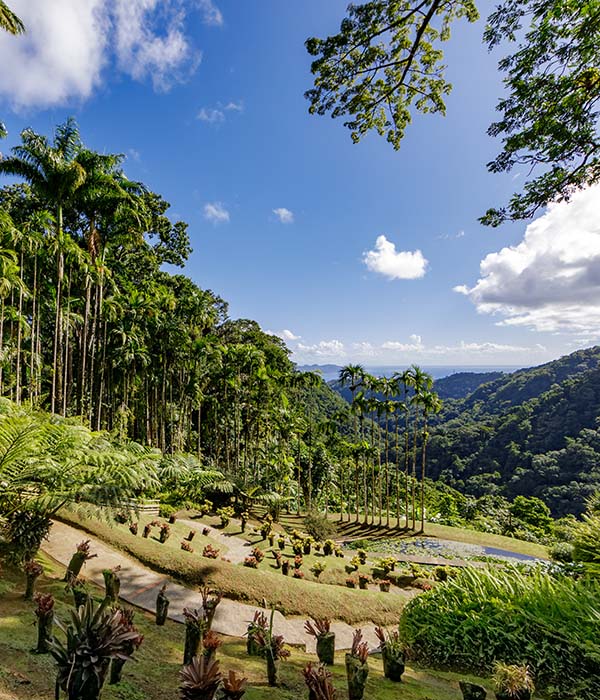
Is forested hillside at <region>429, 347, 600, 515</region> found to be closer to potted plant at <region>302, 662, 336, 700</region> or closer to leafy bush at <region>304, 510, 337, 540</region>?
leafy bush at <region>304, 510, 337, 540</region>

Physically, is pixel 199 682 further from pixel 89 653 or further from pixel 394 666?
pixel 394 666

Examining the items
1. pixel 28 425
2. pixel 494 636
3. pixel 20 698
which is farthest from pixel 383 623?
pixel 28 425

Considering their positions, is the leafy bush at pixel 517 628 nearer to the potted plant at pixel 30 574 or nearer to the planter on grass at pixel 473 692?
the planter on grass at pixel 473 692

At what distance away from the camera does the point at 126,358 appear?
20.4 m

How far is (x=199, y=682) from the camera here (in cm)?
272

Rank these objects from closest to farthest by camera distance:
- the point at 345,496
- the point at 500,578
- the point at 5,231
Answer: the point at 500,578 < the point at 5,231 < the point at 345,496

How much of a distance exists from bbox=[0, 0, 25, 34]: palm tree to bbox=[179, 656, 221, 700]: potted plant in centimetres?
1519

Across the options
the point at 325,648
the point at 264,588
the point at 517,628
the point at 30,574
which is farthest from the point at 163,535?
the point at 517,628

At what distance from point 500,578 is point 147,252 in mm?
28647

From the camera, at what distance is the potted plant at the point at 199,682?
270 centimetres

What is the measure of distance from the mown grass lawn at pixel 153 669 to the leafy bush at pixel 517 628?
494mm

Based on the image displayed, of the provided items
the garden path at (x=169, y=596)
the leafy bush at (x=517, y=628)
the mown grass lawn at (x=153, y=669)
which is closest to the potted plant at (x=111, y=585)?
the mown grass lawn at (x=153, y=669)

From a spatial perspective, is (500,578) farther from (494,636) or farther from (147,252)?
(147,252)

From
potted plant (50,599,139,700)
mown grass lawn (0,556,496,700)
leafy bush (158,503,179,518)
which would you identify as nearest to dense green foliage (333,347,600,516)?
leafy bush (158,503,179,518)
